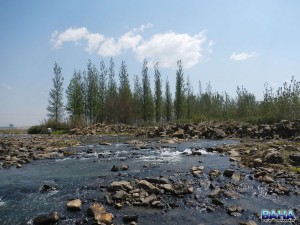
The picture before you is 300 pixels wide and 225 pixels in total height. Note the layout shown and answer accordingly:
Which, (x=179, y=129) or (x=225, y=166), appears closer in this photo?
(x=225, y=166)

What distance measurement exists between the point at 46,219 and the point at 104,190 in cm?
260

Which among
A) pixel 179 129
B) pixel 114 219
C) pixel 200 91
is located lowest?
pixel 114 219

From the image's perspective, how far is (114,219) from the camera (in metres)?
7.19

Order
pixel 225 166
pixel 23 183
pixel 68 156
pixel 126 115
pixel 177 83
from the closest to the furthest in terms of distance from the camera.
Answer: pixel 23 183
pixel 225 166
pixel 68 156
pixel 126 115
pixel 177 83

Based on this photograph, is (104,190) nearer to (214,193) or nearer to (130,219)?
(130,219)

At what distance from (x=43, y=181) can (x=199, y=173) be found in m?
6.36

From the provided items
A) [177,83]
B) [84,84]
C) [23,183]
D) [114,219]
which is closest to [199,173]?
[114,219]

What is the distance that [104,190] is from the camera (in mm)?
9453

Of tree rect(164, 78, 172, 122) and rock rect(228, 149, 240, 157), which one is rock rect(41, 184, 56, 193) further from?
tree rect(164, 78, 172, 122)

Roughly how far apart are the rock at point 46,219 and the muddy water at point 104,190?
0.17 m

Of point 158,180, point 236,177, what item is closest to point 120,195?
point 158,180

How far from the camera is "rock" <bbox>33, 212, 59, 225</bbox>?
707 cm

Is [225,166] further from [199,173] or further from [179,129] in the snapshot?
[179,129]

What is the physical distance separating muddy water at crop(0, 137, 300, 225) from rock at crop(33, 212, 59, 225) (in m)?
0.17
